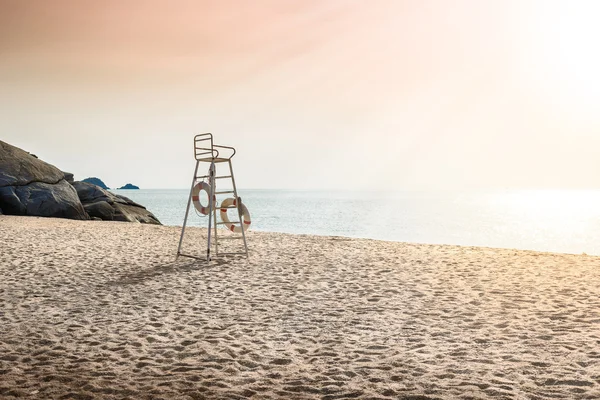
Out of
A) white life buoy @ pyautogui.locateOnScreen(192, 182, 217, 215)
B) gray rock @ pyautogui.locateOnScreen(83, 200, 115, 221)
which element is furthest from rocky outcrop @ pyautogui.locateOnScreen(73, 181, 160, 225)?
white life buoy @ pyautogui.locateOnScreen(192, 182, 217, 215)

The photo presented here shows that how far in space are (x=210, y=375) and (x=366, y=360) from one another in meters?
1.31

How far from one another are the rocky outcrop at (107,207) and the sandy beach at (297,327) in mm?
11066

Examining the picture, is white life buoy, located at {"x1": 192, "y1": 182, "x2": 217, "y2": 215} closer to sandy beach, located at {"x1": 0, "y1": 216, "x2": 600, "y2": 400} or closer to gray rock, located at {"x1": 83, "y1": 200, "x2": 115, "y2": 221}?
sandy beach, located at {"x1": 0, "y1": 216, "x2": 600, "y2": 400}

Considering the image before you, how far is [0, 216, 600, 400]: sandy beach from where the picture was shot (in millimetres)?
3881

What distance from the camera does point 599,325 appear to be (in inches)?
216

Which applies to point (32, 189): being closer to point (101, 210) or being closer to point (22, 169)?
point (22, 169)

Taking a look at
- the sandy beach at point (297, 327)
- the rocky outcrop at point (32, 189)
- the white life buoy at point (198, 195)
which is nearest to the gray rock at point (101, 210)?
the rocky outcrop at point (32, 189)

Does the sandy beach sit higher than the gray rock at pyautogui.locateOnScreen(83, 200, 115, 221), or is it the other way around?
the gray rock at pyautogui.locateOnScreen(83, 200, 115, 221)

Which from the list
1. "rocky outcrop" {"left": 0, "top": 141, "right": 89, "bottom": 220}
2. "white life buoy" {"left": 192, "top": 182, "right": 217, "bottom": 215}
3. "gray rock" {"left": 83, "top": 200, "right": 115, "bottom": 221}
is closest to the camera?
"white life buoy" {"left": 192, "top": 182, "right": 217, "bottom": 215}

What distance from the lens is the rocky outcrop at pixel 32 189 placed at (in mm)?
19422

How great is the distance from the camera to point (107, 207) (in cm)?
2180

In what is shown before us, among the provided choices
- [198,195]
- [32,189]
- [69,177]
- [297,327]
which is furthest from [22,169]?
[297,327]

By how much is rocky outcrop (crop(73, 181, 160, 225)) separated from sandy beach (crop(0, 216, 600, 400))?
11.1 meters

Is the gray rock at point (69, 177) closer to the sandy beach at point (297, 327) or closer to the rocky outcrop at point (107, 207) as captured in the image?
the rocky outcrop at point (107, 207)
